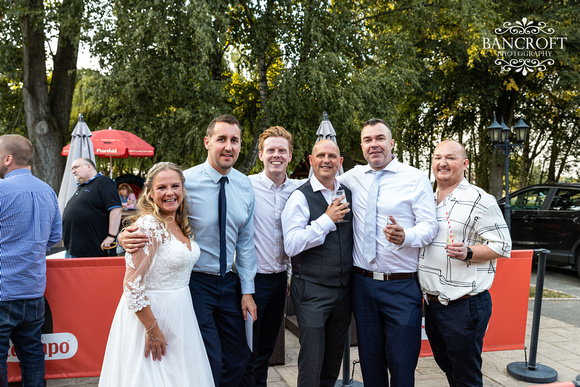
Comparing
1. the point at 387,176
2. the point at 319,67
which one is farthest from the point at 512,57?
the point at 387,176

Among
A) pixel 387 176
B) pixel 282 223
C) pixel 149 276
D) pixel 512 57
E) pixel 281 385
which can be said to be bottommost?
pixel 281 385

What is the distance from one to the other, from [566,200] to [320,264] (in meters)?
7.99

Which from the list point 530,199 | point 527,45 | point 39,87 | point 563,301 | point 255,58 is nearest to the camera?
point 563,301

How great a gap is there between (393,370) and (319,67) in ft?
32.2

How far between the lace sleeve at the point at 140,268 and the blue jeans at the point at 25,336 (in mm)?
1184

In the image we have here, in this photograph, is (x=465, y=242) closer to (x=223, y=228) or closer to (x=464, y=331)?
(x=464, y=331)

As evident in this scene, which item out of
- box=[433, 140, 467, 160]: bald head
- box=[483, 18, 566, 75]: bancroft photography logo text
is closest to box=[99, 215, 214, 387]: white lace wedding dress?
box=[433, 140, 467, 160]: bald head

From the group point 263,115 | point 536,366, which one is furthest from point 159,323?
point 263,115

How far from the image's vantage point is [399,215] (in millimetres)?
2979

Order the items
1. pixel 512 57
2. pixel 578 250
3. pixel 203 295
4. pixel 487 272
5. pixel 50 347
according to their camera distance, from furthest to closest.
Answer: pixel 512 57, pixel 578 250, pixel 50 347, pixel 487 272, pixel 203 295

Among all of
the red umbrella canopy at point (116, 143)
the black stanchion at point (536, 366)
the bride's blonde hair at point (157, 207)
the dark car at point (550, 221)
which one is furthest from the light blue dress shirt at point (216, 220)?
the red umbrella canopy at point (116, 143)

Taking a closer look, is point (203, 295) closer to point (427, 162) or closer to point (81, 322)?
point (81, 322)

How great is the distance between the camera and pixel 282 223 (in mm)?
3051

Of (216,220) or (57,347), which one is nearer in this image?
(216,220)
